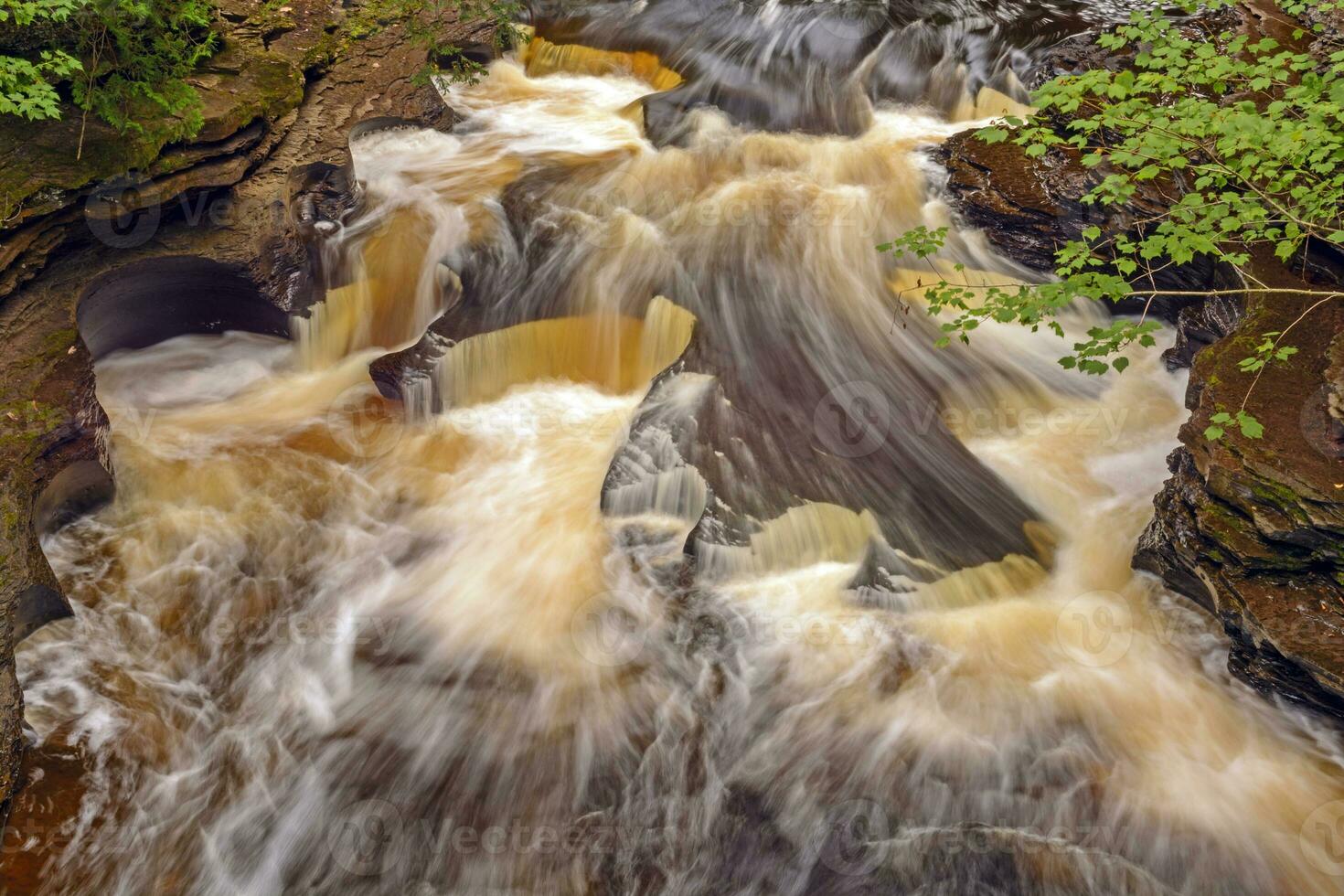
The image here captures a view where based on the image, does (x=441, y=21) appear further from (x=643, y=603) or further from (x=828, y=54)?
(x=643, y=603)

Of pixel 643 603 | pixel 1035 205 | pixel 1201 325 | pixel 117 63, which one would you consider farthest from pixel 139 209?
pixel 1201 325

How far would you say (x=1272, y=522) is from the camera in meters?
3.95

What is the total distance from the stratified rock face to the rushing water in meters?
0.33

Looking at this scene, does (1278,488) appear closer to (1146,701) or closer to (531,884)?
(1146,701)

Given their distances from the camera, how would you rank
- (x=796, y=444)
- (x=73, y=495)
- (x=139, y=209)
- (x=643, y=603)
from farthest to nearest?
1. (x=139, y=209)
2. (x=796, y=444)
3. (x=73, y=495)
4. (x=643, y=603)

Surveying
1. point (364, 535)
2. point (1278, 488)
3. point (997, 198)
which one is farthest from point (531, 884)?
point (997, 198)

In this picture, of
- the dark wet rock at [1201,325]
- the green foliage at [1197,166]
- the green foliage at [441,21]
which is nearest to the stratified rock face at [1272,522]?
the green foliage at [1197,166]

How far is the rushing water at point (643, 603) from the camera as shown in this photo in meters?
3.79

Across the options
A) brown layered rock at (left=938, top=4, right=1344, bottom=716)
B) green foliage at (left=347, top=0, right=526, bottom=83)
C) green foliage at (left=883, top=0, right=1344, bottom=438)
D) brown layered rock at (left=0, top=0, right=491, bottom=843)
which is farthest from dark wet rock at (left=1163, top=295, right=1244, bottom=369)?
green foliage at (left=347, top=0, right=526, bottom=83)

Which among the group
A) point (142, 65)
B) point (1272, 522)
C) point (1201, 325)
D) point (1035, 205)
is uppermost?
point (142, 65)

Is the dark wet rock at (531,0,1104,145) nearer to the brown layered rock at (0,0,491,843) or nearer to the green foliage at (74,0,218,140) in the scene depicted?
the brown layered rock at (0,0,491,843)

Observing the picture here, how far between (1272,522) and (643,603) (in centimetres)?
309

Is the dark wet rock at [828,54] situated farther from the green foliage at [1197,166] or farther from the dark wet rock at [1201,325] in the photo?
the green foliage at [1197,166]

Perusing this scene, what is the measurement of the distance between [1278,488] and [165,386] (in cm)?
686
